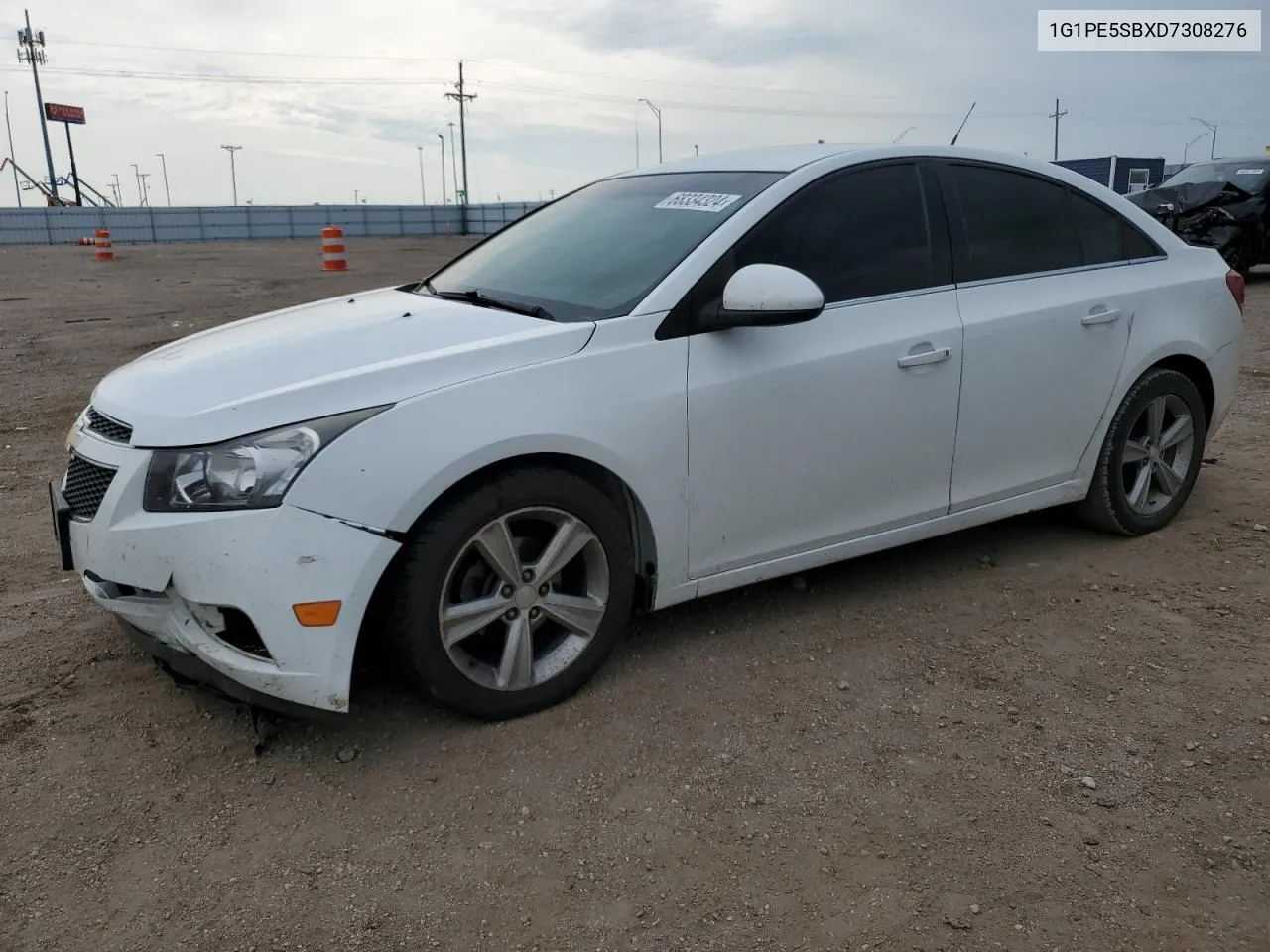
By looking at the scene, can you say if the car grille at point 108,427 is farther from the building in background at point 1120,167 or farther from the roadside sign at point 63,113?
the roadside sign at point 63,113

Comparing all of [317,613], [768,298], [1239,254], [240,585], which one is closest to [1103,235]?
[768,298]

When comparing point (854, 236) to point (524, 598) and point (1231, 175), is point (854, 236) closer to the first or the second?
point (524, 598)

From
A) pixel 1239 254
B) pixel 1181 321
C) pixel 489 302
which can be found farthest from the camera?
pixel 1239 254

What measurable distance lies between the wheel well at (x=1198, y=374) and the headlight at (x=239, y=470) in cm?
350

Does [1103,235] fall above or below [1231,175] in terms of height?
below

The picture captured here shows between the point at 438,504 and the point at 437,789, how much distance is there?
2.47 feet

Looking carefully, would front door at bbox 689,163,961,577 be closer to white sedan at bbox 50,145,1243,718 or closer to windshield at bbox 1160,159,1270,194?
white sedan at bbox 50,145,1243,718

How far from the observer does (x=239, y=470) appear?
2.56 meters

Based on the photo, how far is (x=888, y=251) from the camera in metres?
3.59

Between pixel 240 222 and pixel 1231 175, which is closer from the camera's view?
pixel 1231 175

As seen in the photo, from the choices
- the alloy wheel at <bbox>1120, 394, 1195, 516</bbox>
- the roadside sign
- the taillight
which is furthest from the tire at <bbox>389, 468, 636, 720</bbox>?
the roadside sign

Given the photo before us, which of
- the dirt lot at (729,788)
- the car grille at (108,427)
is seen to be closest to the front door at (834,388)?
the dirt lot at (729,788)

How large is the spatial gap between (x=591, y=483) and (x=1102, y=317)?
2.30 m

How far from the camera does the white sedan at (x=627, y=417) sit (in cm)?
261
